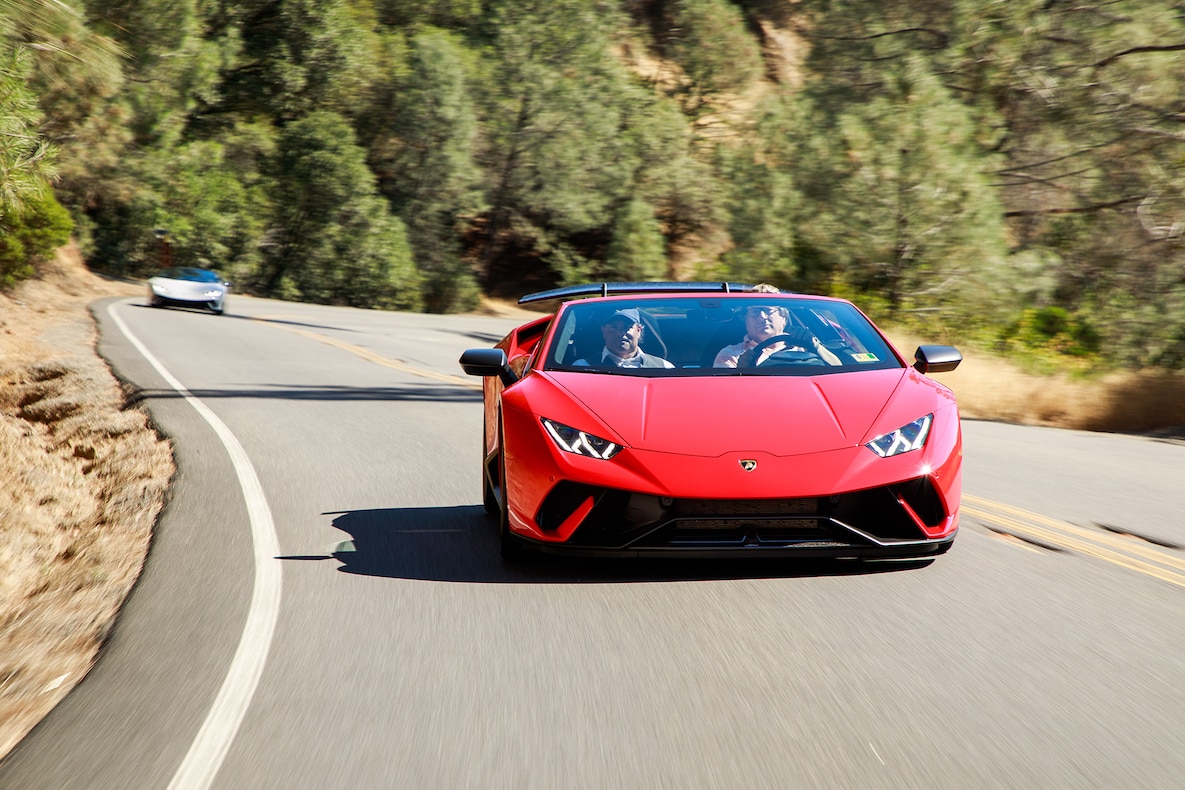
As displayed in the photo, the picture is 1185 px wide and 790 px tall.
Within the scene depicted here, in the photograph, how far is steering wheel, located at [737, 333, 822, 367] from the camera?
19.7ft

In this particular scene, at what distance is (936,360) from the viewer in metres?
6.02

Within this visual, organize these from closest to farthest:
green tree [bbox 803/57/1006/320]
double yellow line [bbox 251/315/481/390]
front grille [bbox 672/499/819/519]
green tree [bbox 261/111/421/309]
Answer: front grille [bbox 672/499/819/519] < double yellow line [bbox 251/315/481/390] < green tree [bbox 803/57/1006/320] < green tree [bbox 261/111/421/309]

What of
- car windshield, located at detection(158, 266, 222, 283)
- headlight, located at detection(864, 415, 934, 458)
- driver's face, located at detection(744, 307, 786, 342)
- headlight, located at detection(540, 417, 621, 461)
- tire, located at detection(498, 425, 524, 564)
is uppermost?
driver's face, located at detection(744, 307, 786, 342)

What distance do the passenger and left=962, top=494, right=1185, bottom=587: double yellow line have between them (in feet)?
7.32

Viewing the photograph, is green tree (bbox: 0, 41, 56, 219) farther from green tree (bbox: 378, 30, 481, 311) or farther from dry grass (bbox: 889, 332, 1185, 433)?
green tree (bbox: 378, 30, 481, 311)

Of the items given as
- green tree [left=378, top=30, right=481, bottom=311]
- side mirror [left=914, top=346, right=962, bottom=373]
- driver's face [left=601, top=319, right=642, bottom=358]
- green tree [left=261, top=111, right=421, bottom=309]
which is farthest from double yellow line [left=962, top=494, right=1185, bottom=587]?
green tree [left=378, top=30, right=481, bottom=311]

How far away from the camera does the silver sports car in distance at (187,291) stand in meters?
31.6

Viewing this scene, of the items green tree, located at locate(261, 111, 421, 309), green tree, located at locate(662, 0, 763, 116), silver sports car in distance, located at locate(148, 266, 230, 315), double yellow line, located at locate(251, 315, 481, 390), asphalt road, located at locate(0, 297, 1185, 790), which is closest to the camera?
asphalt road, located at locate(0, 297, 1185, 790)

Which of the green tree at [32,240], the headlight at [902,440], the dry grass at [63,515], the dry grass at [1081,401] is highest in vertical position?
the headlight at [902,440]

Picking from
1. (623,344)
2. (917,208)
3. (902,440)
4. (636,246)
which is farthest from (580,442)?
(636,246)

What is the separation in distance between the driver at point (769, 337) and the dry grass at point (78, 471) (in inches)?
125

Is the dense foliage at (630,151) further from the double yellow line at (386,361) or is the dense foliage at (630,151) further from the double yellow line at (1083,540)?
the double yellow line at (1083,540)

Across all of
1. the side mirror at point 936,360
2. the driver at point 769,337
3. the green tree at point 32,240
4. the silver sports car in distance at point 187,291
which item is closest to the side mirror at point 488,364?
the driver at point 769,337

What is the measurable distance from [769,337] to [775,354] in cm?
18
